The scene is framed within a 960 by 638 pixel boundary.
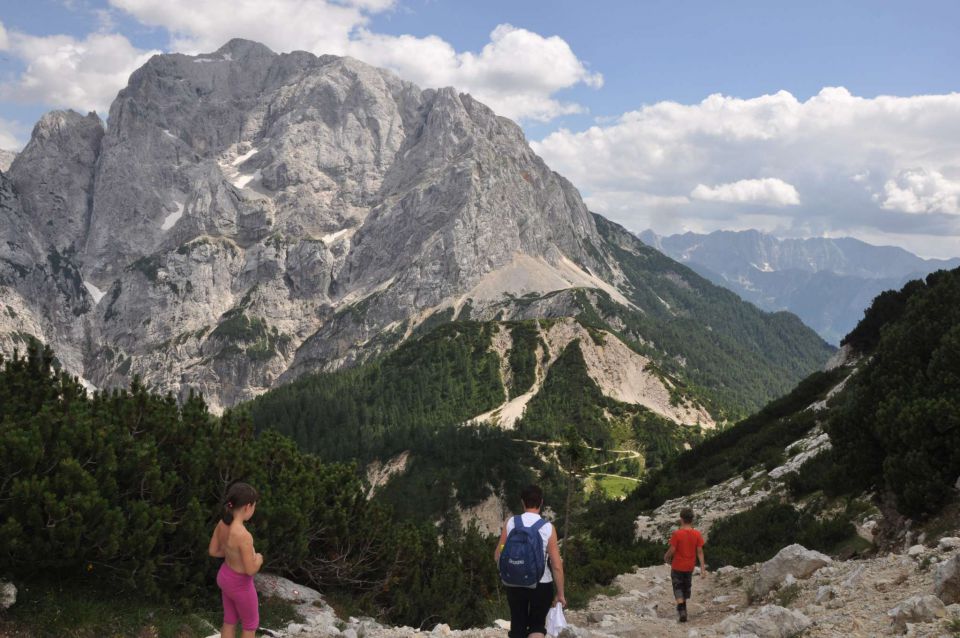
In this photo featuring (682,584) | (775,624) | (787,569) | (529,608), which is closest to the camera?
(529,608)

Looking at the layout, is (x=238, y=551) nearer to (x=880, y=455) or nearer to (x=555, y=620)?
(x=555, y=620)

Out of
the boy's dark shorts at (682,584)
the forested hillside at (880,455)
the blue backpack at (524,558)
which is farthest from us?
the forested hillside at (880,455)

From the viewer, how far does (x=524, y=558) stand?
10523mm

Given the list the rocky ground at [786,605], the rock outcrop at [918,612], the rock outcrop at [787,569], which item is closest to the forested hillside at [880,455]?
the rocky ground at [786,605]

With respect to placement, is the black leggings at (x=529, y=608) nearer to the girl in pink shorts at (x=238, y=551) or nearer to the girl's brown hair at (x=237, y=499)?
the girl in pink shorts at (x=238, y=551)

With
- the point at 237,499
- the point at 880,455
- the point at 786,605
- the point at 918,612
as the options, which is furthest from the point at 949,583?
the point at 237,499

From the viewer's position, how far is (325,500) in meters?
24.7

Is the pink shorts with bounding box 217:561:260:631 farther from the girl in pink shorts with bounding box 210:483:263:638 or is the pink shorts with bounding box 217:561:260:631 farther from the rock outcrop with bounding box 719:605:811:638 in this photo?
the rock outcrop with bounding box 719:605:811:638

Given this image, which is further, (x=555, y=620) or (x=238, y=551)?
(x=555, y=620)

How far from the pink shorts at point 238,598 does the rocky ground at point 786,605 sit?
13.4 ft

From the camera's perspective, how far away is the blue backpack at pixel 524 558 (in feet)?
34.4

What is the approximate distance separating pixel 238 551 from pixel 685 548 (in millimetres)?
11886

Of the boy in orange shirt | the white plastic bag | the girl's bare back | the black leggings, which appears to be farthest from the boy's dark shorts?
the girl's bare back

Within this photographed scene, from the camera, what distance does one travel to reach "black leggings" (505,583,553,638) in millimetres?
10773
